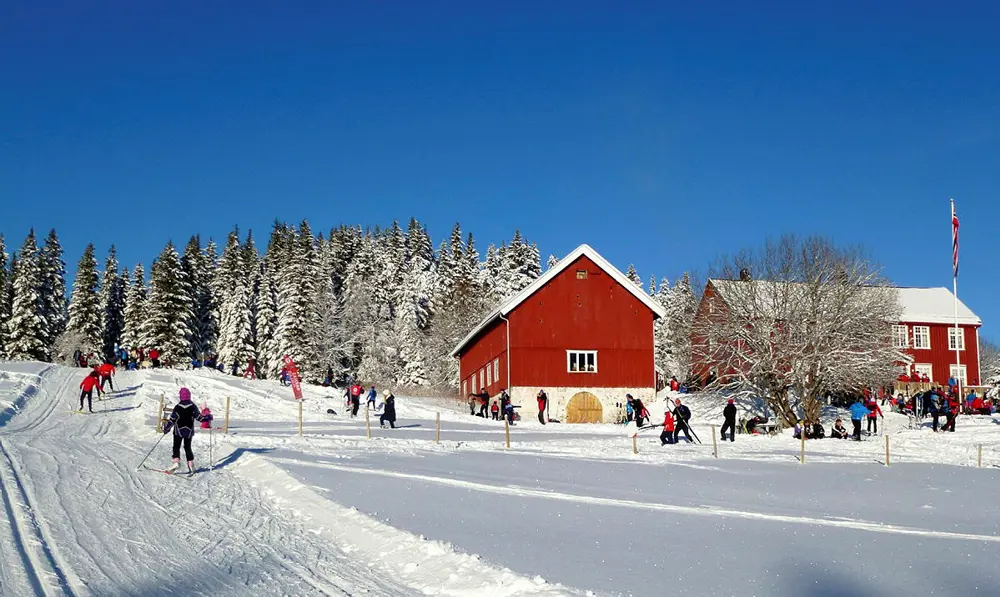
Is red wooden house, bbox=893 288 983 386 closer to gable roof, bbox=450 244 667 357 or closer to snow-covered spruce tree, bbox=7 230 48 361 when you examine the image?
gable roof, bbox=450 244 667 357

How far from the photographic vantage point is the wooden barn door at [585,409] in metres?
43.9

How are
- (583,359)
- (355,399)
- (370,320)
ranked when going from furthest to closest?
(370,320)
(583,359)
(355,399)

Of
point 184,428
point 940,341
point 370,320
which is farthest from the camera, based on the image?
point 370,320

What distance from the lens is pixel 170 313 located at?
216 ft

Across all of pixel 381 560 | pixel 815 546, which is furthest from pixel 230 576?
pixel 815 546

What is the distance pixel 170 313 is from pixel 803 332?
44762 mm

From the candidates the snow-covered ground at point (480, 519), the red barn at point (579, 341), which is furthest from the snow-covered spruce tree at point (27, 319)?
the snow-covered ground at point (480, 519)

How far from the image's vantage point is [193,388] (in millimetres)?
39625

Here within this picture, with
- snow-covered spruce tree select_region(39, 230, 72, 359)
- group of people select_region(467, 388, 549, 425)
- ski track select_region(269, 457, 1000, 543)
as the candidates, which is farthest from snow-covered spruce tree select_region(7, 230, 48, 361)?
ski track select_region(269, 457, 1000, 543)

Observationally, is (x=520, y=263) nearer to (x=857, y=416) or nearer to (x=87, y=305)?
(x=87, y=305)

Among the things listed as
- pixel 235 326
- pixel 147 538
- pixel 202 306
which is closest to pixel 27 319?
pixel 235 326

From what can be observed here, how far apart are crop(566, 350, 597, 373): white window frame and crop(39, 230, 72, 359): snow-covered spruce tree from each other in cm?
4368

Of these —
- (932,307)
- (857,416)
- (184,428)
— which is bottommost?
(857,416)

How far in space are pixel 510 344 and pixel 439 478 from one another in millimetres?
26520
